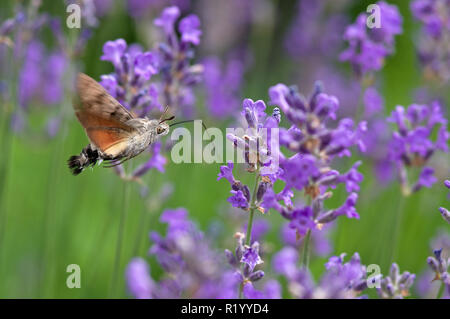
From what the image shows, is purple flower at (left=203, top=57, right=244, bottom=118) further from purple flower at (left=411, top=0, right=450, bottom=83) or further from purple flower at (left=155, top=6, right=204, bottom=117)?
purple flower at (left=155, top=6, right=204, bottom=117)

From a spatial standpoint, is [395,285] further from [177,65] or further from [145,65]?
[177,65]

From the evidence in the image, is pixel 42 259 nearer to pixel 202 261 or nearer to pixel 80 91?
pixel 80 91

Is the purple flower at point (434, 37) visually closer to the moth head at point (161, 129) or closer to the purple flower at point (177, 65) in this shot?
the purple flower at point (177, 65)

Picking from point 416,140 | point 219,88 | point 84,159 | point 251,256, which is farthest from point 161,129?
point 219,88

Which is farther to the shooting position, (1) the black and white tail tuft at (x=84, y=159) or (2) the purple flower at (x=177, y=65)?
(2) the purple flower at (x=177, y=65)

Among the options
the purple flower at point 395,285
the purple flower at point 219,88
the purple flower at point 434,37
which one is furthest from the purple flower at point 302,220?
the purple flower at point 219,88

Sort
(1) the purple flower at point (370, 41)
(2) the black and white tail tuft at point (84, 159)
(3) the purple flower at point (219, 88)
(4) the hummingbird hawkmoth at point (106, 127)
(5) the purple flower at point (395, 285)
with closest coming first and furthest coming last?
1. (5) the purple flower at point (395, 285)
2. (4) the hummingbird hawkmoth at point (106, 127)
3. (2) the black and white tail tuft at point (84, 159)
4. (1) the purple flower at point (370, 41)
5. (3) the purple flower at point (219, 88)

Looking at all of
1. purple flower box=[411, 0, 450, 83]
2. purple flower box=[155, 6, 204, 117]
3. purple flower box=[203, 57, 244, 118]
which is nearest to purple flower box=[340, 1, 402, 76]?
purple flower box=[411, 0, 450, 83]
